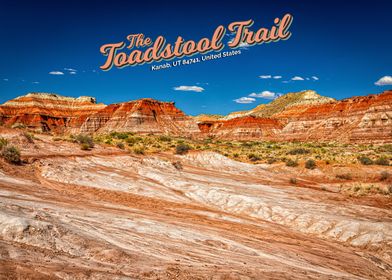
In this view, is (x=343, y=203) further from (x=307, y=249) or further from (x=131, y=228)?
(x=131, y=228)

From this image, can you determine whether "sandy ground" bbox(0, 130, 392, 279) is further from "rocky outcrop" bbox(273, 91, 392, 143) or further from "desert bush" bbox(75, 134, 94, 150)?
Answer: "rocky outcrop" bbox(273, 91, 392, 143)

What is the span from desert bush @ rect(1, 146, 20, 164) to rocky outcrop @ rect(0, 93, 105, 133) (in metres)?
86.6

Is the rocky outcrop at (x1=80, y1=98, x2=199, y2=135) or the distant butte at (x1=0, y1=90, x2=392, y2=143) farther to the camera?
the rocky outcrop at (x1=80, y1=98, x2=199, y2=135)

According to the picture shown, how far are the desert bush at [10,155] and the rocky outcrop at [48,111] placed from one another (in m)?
86.6

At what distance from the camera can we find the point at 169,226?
34.1ft

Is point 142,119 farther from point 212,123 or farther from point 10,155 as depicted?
point 10,155

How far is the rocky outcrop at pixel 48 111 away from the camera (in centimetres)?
10331

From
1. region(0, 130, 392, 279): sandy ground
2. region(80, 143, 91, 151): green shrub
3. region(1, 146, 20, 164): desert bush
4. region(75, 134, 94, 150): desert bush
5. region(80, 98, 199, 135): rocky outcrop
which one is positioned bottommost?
region(0, 130, 392, 279): sandy ground

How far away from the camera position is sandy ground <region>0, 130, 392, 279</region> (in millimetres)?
6656

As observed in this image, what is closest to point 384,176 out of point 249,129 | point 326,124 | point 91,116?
point 326,124

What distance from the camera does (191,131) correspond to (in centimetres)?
9312

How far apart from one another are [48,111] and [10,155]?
102817 mm

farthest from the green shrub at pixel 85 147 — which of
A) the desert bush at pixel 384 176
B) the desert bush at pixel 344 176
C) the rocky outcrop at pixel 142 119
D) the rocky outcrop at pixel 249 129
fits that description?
the rocky outcrop at pixel 249 129

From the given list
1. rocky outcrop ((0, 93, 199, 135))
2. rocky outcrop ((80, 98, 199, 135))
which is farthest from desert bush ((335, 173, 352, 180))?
rocky outcrop ((0, 93, 199, 135))
